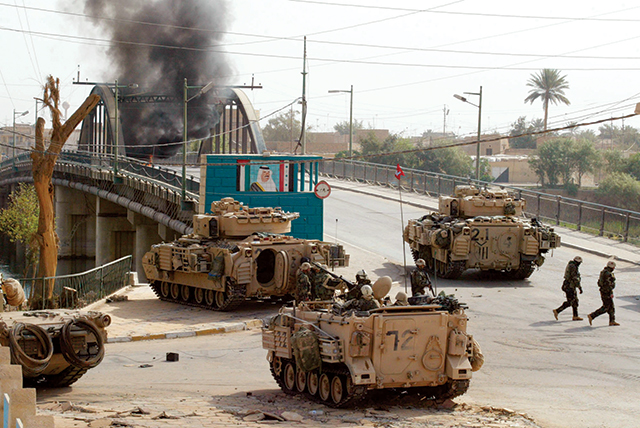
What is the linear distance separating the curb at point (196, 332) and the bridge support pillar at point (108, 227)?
4363 cm

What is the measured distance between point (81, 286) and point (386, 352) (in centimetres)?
1283

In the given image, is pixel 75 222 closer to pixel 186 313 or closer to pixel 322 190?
pixel 322 190

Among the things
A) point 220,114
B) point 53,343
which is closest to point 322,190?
point 53,343

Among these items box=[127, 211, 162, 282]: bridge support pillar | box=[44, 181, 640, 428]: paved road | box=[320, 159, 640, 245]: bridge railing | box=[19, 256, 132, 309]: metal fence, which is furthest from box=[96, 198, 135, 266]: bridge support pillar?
box=[44, 181, 640, 428]: paved road

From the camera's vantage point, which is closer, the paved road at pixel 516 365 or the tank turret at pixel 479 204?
the paved road at pixel 516 365

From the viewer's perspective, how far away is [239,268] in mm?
20125

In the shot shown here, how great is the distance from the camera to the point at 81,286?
22328 millimetres

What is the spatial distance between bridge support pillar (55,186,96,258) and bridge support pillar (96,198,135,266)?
6336 mm

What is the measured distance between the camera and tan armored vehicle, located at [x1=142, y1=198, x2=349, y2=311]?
20.3 m

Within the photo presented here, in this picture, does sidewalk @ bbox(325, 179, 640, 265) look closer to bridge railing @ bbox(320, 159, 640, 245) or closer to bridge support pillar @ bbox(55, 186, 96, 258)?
bridge railing @ bbox(320, 159, 640, 245)

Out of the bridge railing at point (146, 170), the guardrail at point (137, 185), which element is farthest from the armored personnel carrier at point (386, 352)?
the bridge railing at point (146, 170)

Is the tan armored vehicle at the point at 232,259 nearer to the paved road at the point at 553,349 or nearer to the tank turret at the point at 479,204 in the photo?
the paved road at the point at 553,349

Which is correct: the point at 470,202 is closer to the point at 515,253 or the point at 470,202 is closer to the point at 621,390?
the point at 515,253

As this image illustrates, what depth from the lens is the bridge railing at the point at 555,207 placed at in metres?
32.5
